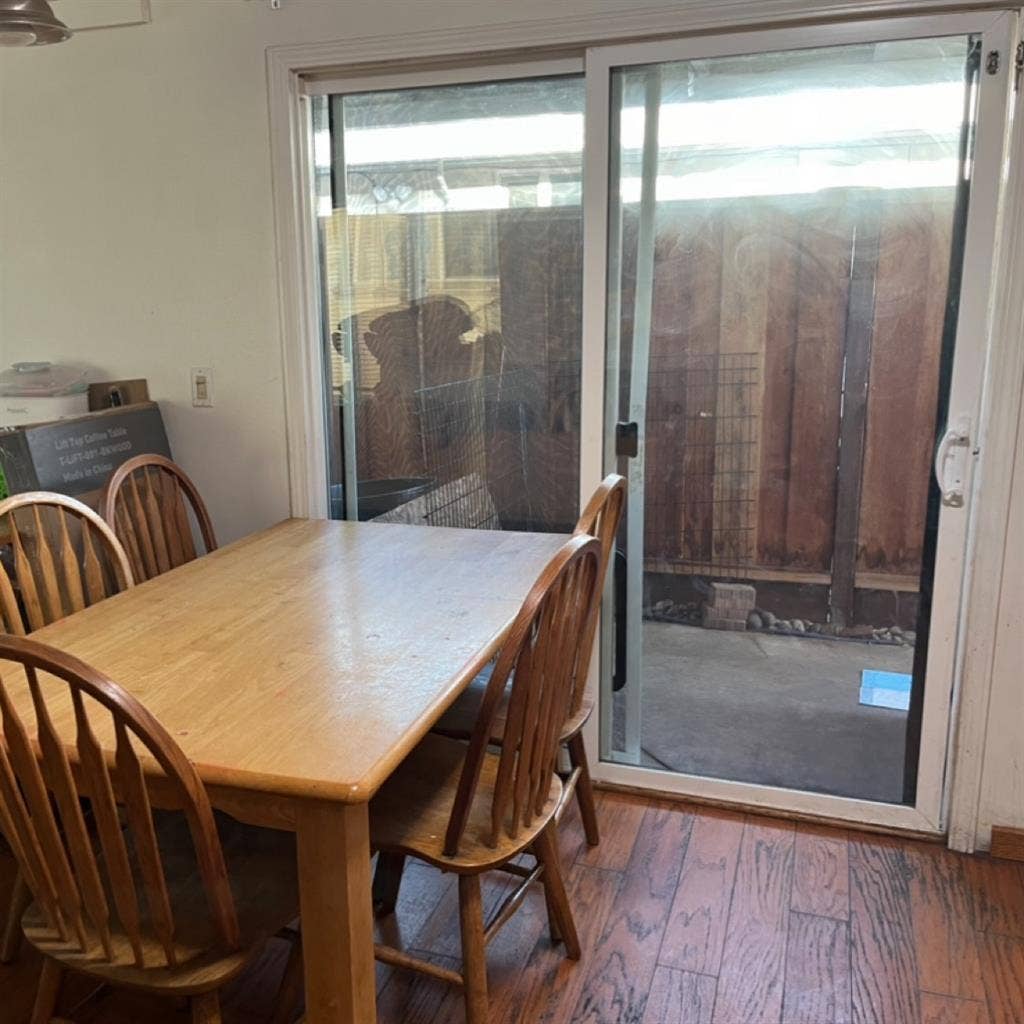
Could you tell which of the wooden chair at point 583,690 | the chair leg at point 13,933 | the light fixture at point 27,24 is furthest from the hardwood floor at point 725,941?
the light fixture at point 27,24

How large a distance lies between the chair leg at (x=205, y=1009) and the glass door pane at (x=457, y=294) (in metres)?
1.45

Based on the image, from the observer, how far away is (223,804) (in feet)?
4.09

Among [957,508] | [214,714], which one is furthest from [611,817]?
[214,714]

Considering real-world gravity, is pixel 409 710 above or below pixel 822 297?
below

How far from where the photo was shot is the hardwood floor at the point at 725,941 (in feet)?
5.80

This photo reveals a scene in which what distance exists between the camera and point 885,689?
7.74 feet

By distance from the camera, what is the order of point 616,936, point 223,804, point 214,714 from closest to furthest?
point 223,804
point 214,714
point 616,936

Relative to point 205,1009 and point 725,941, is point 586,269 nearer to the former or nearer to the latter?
point 725,941

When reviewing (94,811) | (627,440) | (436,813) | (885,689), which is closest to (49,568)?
(94,811)

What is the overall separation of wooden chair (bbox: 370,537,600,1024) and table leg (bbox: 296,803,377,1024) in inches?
9.6

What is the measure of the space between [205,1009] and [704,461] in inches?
63.3

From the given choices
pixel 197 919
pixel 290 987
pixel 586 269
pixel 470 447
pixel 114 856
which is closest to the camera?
pixel 114 856

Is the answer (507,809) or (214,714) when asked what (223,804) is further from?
(507,809)

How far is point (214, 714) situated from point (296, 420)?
1.35 meters
